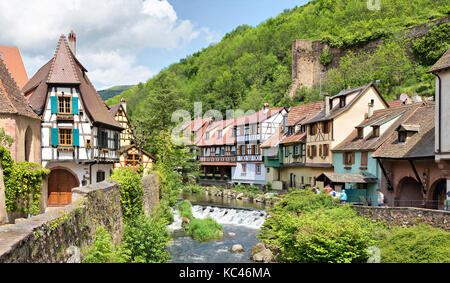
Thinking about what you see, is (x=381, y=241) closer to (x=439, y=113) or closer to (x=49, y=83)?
(x=439, y=113)

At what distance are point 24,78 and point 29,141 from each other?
8.10 m

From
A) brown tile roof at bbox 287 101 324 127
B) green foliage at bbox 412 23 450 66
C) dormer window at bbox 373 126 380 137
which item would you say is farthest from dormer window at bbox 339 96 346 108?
green foliage at bbox 412 23 450 66

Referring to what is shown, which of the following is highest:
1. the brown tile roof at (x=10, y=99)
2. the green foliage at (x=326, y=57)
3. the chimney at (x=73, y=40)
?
the green foliage at (x=326, y=57)

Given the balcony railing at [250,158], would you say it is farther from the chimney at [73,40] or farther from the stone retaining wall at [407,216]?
the stone retaining wall at [407,216]

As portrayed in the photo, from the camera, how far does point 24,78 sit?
94.6 ft

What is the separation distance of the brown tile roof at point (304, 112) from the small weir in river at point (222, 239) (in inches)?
477

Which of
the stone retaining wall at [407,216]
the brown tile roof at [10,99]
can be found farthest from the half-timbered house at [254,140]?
the brown tile roof at [10,99]

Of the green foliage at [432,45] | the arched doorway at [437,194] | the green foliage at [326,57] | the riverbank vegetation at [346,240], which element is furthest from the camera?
the green foliage at [326,57]

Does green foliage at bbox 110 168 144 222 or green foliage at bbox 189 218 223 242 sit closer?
green foliage at bbox 110 168 144 222

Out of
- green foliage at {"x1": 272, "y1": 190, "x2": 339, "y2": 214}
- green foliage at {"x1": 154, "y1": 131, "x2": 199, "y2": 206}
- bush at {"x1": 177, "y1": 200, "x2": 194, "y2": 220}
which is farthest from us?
green foliage at {"x1": 154, "y1": 131, "x2": 199, "y2": 206}

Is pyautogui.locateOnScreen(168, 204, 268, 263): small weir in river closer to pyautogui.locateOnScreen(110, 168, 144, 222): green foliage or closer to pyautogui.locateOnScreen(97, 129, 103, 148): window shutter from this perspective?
pyautogui.locateOnScreen(110, 168, 144, 222): green foliage

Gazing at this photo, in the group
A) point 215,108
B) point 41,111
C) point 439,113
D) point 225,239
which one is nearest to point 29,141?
point 41,111

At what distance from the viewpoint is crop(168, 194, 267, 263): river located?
1898 cm

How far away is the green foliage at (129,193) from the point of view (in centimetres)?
1677
